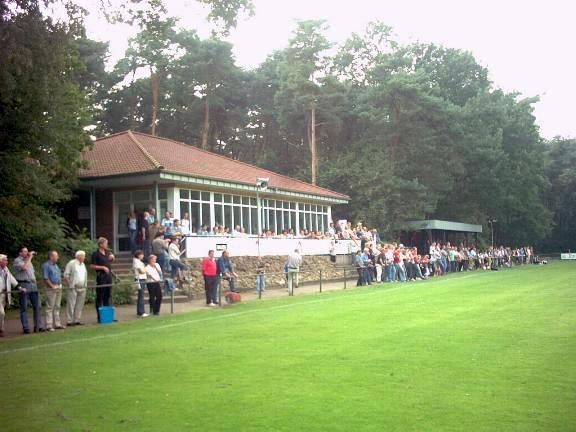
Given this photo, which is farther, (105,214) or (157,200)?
(105,214)

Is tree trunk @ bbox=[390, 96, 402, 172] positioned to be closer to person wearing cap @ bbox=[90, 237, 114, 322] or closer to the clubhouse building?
the clubhouse building

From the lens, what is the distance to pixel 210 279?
67.3 ft

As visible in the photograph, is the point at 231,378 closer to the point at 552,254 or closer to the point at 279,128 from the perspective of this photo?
the point at 279,128

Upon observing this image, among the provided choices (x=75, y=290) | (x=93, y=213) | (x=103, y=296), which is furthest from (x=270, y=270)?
(x=75, y=290)

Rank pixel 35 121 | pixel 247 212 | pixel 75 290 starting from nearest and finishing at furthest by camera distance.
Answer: pixel 75 290 → pixel 35 121 → pixel 247 212

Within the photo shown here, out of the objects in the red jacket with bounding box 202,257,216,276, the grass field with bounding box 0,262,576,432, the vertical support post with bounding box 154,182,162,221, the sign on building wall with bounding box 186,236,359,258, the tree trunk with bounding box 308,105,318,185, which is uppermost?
the tree trunk with bounding box 308,105,318,185

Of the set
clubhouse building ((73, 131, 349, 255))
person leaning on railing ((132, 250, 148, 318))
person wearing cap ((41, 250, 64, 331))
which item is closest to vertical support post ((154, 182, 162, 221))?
clubhouse building ((73, 131, 349, 255))

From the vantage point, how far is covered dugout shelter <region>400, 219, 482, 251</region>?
52.2 metres

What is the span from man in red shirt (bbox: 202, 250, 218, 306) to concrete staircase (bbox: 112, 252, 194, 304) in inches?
83.2

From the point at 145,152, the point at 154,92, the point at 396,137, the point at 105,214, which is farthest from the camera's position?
the point at 396,137

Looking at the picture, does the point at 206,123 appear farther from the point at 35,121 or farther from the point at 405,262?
the point at 35,121

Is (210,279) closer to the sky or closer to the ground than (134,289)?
closer to the sky

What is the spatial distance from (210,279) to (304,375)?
40.3ft

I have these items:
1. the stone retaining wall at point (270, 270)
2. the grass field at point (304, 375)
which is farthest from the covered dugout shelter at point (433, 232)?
the grass field at point (304, 375)
